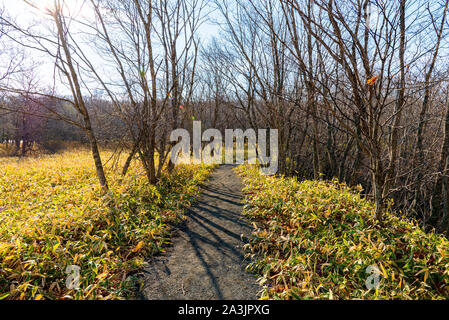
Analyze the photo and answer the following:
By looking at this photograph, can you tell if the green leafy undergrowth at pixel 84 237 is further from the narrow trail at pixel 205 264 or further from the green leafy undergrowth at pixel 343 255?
the green leafy undergrowth at pixel 343 255

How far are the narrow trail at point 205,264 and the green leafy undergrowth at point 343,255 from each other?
20cm

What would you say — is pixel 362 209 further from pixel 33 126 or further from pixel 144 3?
pixel 33 126

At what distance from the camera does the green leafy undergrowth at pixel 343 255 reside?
1.82 meters

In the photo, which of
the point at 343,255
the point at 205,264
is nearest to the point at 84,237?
the point at 205,264

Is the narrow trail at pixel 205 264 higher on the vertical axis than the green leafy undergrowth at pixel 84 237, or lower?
lower

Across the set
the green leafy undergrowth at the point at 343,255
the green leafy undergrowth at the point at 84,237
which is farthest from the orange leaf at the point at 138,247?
the green leafy undergrowth at the point at 343,255

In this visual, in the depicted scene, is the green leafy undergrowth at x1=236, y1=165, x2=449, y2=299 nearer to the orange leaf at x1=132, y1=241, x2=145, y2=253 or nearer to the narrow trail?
the narrow trail

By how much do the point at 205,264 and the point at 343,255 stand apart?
1.44m

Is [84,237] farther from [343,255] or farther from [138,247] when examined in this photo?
[343,255]

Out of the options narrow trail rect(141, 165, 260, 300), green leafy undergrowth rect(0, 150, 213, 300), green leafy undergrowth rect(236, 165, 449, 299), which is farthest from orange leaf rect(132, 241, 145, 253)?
green leafy undergrowth rect(236, 165, 449, 299)

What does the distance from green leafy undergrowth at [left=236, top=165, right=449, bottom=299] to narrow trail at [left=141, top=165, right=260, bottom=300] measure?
0.20m

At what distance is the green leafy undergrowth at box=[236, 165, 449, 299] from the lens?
1.82 m
